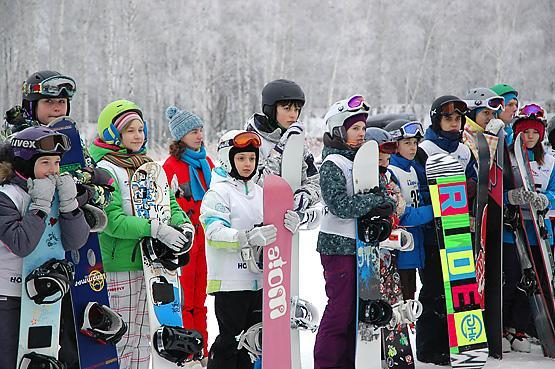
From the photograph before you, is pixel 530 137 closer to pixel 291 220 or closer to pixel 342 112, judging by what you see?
pixel 342 112

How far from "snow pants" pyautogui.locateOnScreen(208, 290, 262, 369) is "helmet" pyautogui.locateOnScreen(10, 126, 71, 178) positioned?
1082 millimetres

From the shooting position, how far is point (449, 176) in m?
3.94

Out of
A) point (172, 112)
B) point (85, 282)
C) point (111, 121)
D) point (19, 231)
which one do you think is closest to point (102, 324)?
point (85, 282)

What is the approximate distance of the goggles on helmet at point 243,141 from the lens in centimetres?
315

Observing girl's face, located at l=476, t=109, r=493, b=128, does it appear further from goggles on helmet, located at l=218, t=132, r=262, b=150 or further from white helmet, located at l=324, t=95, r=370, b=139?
goggles on helmet, located at l=218, t=132, r=262, b=150

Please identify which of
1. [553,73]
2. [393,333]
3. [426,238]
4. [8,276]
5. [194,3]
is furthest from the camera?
[553,73]

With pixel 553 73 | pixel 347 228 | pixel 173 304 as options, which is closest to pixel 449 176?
pixel 347 228

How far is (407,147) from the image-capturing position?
402cm

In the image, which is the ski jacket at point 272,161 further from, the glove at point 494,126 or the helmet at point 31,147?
the glove at point 494,126

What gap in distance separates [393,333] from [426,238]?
72 centimetres

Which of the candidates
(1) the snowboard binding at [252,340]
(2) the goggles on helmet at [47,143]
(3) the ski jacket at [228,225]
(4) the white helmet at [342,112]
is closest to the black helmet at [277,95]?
(4) the white helmet at [342,112]

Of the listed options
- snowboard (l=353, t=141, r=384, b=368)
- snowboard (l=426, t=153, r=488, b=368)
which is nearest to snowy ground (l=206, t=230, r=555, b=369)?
snowboard (l=426, t=153, r=488, b=368)

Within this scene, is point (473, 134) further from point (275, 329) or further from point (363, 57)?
point (363, 57)

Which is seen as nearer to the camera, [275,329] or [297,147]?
[275,329]
